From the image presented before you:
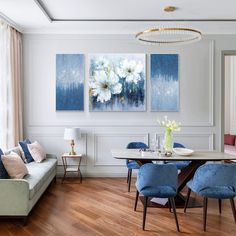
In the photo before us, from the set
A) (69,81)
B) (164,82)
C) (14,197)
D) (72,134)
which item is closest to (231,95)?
(164,82)

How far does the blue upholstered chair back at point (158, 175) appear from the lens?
281 cm

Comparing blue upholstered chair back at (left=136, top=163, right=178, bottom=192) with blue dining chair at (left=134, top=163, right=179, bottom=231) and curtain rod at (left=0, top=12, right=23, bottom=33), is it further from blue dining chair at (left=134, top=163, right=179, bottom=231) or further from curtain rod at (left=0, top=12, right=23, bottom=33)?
curtain rod at (left=0, top=12, right=23, bottom=33)

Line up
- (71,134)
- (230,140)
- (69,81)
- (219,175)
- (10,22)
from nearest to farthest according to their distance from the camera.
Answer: (219,175)
(10,22)
(71,134)
(69,81)
(230,140)

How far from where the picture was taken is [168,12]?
13.7 ft

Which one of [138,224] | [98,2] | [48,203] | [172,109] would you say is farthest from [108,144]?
[98,2]

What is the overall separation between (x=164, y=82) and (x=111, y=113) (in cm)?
125

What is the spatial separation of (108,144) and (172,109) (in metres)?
1.48

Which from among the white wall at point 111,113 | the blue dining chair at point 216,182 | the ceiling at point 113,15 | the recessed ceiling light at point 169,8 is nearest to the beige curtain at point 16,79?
the white wall at point 111,113

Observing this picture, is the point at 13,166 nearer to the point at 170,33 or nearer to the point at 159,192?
the point at 159,192

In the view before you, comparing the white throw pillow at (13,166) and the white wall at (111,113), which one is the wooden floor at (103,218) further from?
the white wall at (111,113)

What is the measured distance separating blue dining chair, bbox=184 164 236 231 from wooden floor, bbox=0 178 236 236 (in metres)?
0.33

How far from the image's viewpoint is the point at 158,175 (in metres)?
2.83

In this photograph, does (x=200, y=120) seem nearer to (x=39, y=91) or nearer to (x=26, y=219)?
(x=39, y=91)

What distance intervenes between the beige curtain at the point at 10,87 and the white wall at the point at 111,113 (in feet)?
0.83
